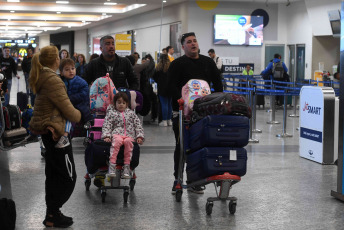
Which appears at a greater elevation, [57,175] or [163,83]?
[163,83]

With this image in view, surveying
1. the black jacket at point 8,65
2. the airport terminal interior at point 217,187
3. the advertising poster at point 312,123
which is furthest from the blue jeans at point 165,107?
the black jacket at point 8,65

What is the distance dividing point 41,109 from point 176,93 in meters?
1.53

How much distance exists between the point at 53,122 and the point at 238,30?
57.5 feet

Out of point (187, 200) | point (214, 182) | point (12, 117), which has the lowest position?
point (187, 200)

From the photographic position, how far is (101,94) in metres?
6.50

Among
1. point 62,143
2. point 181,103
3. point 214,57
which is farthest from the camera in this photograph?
point 214,57

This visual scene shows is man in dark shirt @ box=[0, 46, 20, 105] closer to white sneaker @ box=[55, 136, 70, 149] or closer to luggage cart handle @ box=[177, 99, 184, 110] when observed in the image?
luggage cart handle @ box=[177, 99, 184, 110]

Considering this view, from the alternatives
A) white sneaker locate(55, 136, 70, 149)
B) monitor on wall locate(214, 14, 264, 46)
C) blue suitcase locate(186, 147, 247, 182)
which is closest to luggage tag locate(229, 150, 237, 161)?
blue suitcase locate(186, 147, 247, 182)

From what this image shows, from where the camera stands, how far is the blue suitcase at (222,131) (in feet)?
17.5

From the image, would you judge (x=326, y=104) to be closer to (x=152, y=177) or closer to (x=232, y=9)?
(x=152, y=177)

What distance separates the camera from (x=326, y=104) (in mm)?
8492

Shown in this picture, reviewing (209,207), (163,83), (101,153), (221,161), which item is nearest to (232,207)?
(209,207)

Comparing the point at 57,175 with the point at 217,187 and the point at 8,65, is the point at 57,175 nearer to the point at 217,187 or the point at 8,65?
the point at 217,187

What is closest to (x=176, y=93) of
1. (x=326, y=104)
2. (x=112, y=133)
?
(x=112, y=133)
